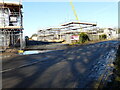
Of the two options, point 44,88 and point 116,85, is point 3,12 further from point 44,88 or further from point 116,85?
point 116,85

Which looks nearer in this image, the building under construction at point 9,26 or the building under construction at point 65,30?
the building under construction at point 9,26

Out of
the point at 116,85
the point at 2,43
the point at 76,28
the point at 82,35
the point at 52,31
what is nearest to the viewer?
the point at 116,85

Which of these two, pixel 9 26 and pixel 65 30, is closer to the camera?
pixel 9 26

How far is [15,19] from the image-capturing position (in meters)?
23.3

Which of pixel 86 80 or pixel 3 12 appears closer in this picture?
pixel 86 80

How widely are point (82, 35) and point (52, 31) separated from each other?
38526 millimetres

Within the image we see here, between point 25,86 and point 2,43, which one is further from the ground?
point 2,43

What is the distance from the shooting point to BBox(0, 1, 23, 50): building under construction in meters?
20.0

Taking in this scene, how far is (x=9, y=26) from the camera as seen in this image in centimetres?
1983

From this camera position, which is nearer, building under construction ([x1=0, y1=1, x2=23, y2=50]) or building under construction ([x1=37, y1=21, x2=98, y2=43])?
building under construction ([x1=0, y1=1, x2=23, y2=50])

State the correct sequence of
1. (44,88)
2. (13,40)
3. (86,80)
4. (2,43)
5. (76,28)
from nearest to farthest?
(44,88), (86,80), (2,43), (13,40), (76,28)

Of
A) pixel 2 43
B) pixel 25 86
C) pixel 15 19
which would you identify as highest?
pixel 15 19

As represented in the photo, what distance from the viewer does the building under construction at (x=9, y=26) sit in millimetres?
19953

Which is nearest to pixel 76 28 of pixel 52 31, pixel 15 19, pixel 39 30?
pixel 52 31
